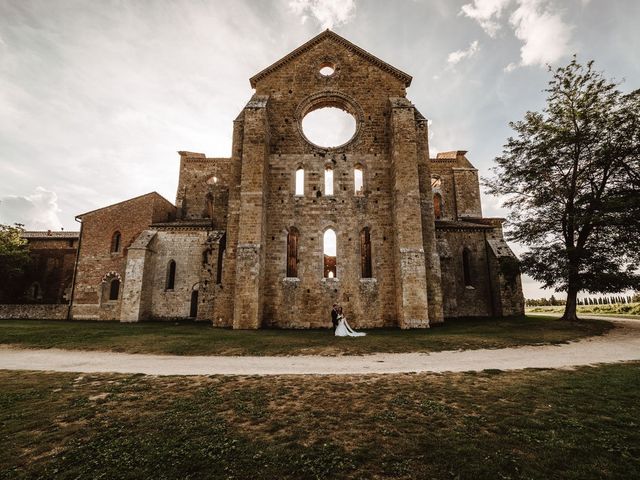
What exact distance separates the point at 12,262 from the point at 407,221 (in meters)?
28.4

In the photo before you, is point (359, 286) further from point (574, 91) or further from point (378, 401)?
point (574, 91)

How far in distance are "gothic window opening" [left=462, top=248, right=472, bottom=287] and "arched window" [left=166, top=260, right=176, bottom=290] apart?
60.4 ft

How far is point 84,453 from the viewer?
3145 mm

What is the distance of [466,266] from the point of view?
65.4 feet

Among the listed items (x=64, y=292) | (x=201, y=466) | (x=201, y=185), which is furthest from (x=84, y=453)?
(x=64, y=292)

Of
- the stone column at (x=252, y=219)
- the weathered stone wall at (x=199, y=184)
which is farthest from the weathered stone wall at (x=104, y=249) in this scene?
the stone column at (x=252, y=219)

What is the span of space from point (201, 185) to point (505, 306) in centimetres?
2373

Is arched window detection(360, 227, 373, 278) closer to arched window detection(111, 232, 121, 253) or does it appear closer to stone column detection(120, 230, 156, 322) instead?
stone column detection(120, 230, 156, 322)

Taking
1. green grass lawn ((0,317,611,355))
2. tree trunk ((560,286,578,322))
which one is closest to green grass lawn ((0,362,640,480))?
green grass lawn ((0,317,611,355))

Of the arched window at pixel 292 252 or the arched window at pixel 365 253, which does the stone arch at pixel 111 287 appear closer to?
the arched window at pixel 292 252

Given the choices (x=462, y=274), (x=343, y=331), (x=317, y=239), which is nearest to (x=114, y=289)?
(x=317, y=239)

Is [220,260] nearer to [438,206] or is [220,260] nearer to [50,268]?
[50,268]

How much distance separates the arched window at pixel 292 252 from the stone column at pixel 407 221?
5058 mm

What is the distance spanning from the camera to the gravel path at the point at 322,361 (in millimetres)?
7098
